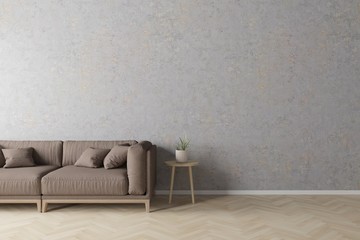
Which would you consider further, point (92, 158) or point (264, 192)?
point (264, 192)

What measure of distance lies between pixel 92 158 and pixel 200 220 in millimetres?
1474

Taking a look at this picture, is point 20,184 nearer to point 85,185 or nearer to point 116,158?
point 85,185

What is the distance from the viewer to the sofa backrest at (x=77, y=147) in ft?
14.7

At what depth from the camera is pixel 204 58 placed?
466 cm

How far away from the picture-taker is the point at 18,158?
14.0 ft

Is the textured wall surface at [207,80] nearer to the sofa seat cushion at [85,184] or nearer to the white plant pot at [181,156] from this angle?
the white plant pot at [181,156]

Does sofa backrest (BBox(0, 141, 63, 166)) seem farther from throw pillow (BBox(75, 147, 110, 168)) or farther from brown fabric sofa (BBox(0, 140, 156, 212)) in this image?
brown fabric sofa (BBox(0, 140, 156, 212))

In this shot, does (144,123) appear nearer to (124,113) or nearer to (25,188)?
(124,113)

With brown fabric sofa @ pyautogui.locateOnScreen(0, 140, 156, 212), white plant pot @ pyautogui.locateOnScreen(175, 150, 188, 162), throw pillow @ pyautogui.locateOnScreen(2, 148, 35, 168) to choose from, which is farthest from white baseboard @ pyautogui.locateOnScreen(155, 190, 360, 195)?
throw pillow @ pyautogui.locateOnScreen(2, 148, 35, 168)

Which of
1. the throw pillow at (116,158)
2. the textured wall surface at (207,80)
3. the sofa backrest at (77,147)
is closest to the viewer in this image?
the throw pillow at (116,158)

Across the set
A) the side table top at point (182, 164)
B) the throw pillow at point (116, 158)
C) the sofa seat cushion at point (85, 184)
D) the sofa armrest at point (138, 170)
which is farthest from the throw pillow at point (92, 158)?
the side table top at point (182, 164)

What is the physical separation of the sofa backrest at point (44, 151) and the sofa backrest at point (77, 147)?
89 mm

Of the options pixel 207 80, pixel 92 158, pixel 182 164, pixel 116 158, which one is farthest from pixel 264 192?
pixel 92 158

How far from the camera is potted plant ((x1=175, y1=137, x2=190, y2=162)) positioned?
171 inches
